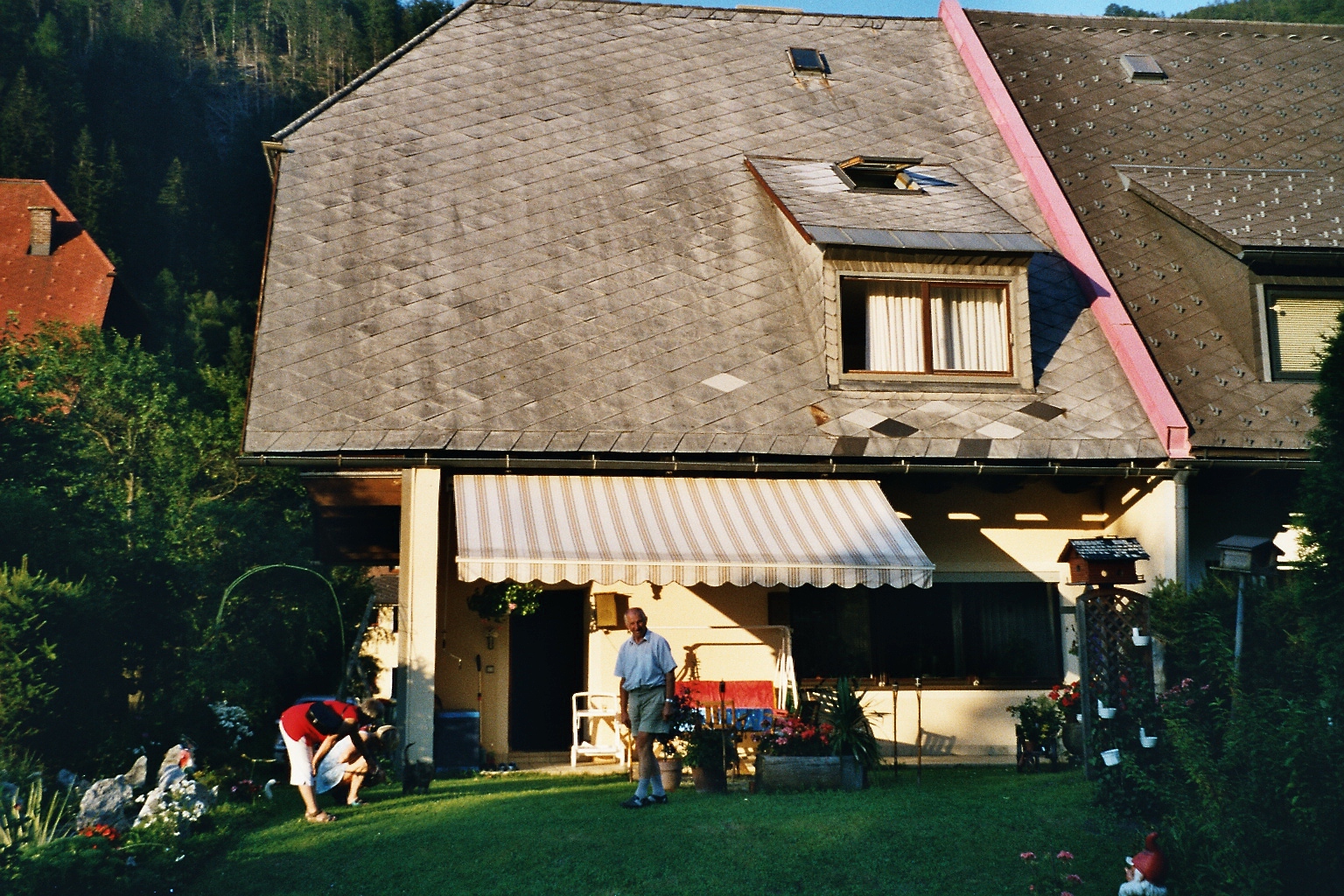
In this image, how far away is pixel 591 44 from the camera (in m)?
18.7

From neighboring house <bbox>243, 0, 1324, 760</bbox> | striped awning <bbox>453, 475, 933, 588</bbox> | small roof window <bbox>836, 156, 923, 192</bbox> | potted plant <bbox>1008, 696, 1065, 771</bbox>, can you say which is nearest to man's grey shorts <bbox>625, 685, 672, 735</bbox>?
striped awning <bbox>453, 475, 933, 588</bbox>

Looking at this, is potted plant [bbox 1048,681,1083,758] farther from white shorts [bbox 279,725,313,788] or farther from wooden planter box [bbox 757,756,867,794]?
white shorts [bbox 279,725,313,788]

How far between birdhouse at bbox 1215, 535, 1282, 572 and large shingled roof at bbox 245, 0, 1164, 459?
435 centimetres

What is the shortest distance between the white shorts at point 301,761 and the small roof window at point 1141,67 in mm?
15206

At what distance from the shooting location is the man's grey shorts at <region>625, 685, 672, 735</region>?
1014cm

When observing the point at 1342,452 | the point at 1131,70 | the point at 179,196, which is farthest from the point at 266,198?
the point at 1342,452

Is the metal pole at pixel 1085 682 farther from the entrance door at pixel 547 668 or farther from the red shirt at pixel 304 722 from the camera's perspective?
the entrance door at pixel 547 668

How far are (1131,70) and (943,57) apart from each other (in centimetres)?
285

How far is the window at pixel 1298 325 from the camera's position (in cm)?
1430

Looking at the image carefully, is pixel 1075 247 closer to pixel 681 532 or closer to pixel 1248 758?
pixel 681 532

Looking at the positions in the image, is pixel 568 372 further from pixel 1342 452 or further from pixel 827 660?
pixel 1342 452

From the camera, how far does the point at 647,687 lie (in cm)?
1019

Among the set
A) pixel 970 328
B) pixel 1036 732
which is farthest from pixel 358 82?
pixel 1036 732

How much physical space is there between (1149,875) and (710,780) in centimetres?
434
